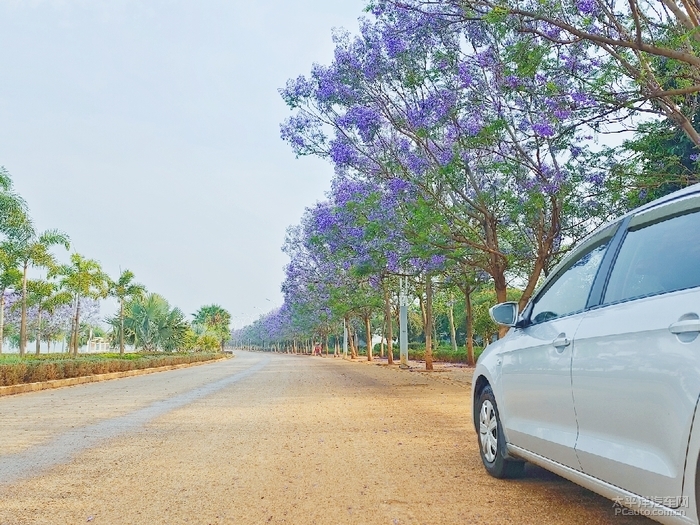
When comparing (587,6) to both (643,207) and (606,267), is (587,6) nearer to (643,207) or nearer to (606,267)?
(643,207)

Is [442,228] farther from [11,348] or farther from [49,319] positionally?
[11,348]

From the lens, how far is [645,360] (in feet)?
9.99

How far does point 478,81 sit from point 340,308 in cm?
2190

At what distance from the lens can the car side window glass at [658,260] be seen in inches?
124

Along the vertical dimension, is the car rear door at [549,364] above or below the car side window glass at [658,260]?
below

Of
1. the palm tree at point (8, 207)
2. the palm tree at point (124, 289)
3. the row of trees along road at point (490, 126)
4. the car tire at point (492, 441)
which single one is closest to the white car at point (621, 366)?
the car tire at point (492, 441)

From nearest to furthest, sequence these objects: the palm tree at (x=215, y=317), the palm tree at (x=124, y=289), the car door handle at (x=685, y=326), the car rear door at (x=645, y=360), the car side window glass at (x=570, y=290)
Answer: the car door handle at (x=685, y=326)
the car rear door at (x=645, y=360)
the car side window glass at (x=570, y=290)
the palm tree at (x=124, y=289)
the palm tree at (x=215, y=317)

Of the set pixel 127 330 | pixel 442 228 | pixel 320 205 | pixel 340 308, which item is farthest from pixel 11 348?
pixel 442 228

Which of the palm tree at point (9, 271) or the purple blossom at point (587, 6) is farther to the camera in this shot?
the palm tree at point (9, 271)

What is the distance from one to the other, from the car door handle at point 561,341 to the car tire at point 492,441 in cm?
129

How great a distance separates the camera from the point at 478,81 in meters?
14.5

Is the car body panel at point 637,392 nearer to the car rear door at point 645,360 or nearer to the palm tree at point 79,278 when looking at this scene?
the car rear door at point 645,360

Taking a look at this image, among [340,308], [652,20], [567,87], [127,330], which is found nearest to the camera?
[652,20]

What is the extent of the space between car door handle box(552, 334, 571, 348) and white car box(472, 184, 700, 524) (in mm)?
12
